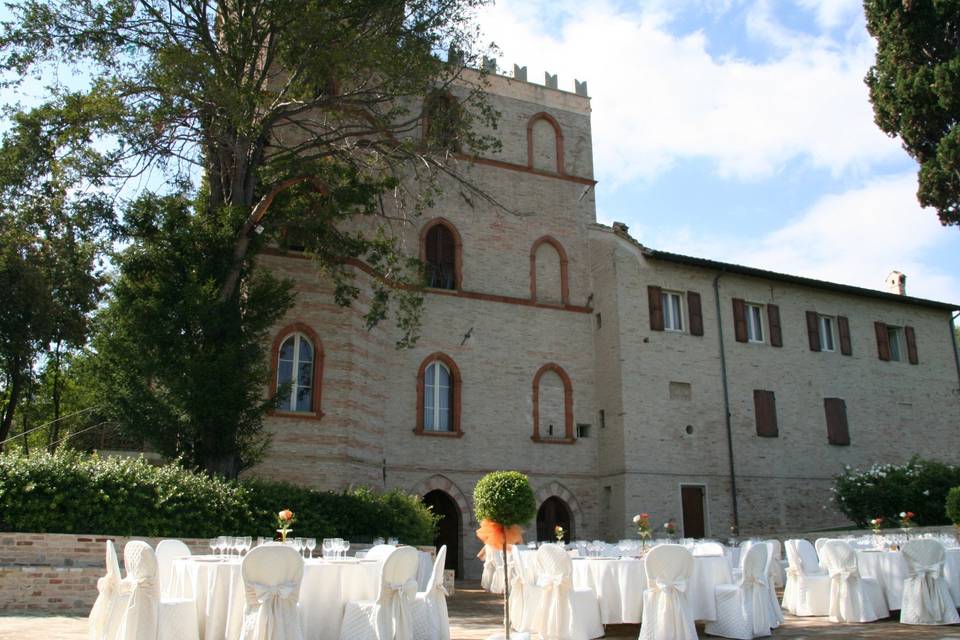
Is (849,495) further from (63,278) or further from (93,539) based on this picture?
(63,278)

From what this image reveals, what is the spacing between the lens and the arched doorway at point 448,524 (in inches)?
768

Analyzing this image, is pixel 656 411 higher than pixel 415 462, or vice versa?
pixel 656 411

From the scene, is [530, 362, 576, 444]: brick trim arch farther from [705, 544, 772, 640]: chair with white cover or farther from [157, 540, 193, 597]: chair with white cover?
[157, 540, 193, 597]: chair with white cover

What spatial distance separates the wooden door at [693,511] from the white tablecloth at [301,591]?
15341 mm

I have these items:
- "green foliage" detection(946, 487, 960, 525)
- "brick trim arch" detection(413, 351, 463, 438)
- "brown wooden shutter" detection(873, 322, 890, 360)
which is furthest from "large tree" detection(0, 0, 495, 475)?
"brown wooden shutter" detection(873, 322, 890, 360)

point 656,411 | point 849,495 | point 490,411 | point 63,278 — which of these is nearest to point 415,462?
point 490,411

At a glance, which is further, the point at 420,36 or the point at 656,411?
the point at 656,411

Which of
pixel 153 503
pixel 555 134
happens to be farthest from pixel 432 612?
pixel 555 134

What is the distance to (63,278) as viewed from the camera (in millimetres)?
18234

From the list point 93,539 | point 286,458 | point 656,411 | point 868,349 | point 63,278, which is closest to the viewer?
point 93,539

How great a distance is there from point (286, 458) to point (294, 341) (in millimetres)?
2709

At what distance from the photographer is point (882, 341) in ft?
84.4

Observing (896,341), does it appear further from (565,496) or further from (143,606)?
(143,606)

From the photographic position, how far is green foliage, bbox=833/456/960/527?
19.2 metres
